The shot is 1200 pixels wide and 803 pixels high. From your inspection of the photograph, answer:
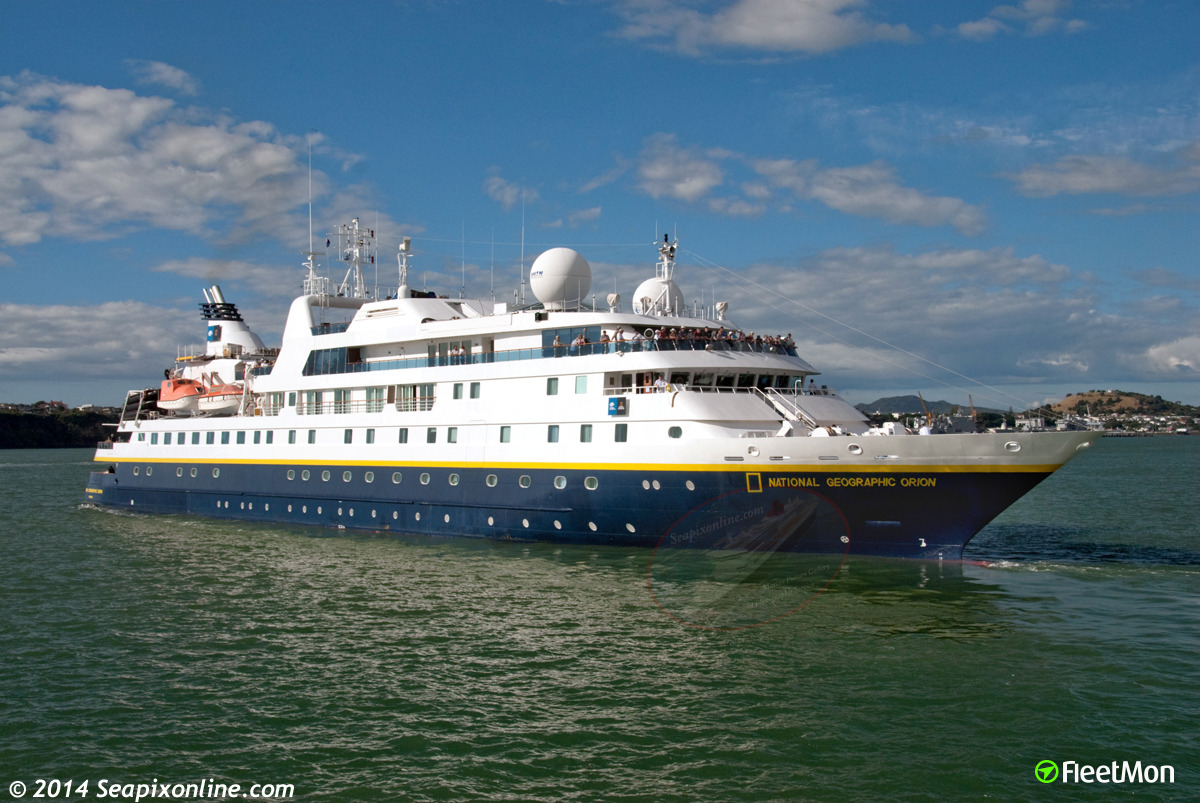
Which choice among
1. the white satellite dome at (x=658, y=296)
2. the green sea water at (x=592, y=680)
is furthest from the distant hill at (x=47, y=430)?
the white satellite dome at (x=658, y=296)

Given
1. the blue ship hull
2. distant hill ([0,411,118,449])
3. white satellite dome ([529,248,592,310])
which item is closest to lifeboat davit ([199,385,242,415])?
the blue ship hull

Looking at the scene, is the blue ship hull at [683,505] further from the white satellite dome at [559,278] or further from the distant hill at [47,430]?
the distant hill at [47,430]

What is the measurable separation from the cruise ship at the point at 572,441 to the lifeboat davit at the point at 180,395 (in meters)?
2.47

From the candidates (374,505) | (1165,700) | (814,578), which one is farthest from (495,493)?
(1165,700)

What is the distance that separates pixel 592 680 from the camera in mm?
14289

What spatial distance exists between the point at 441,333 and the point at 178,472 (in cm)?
1694

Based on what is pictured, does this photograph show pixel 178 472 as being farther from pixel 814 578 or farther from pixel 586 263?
pixel 814 578

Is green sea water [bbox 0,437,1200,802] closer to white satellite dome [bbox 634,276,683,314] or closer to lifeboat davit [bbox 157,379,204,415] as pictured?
white satellite dome [bbox 634,276,683,314]

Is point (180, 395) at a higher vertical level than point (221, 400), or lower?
higher

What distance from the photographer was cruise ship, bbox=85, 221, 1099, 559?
2234cm

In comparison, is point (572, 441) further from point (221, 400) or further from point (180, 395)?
point (180, 395)

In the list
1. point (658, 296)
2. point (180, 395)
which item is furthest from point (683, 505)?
point (180, 395)

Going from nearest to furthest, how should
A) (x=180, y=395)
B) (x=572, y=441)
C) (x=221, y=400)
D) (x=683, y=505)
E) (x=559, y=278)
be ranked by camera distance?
(x=683, y=505) → (x=572, y=441) → (x=559, y=278) → (x=221, y=400) → (x=180, y=395)

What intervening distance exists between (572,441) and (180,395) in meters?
25.1
